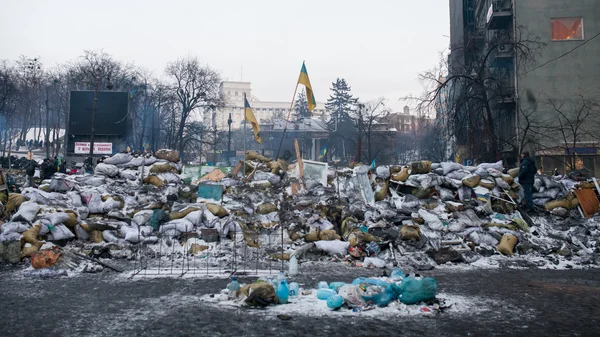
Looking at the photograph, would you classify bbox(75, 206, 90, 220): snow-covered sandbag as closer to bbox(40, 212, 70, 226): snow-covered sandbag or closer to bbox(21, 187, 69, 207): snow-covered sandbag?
bbox(21, 187, 69, 207): snow-covered sandbag

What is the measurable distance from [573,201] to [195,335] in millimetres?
10342

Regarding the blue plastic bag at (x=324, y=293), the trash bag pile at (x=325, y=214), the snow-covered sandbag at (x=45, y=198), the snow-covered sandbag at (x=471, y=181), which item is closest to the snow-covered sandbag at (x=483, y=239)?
the trash bag pile at (x=325, y=214)

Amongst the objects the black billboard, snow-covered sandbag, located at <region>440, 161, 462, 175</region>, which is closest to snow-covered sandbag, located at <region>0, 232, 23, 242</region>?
snow-covered sandbag, located at <region>440, 161, 462, 175</region>

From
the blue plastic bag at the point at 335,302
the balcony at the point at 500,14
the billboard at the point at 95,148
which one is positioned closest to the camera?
the blue plastic bag at the point at 335,302

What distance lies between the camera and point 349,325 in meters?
4.36

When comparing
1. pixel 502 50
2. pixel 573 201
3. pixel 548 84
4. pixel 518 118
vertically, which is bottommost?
pixel 573 201

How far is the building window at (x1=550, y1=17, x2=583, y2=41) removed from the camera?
76.3 ft

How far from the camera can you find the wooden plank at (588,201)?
409 inches

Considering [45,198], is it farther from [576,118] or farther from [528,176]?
[576,118]

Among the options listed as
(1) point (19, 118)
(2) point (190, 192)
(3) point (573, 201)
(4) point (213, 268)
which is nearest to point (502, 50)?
(3) point (573, 201)

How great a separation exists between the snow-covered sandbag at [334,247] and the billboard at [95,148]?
20334mm

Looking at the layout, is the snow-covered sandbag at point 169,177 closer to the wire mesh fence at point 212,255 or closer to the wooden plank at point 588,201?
the wire mesh fence at point 212,255

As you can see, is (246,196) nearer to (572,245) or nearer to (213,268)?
(213,268)

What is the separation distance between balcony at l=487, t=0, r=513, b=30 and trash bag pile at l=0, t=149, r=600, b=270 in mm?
15443
